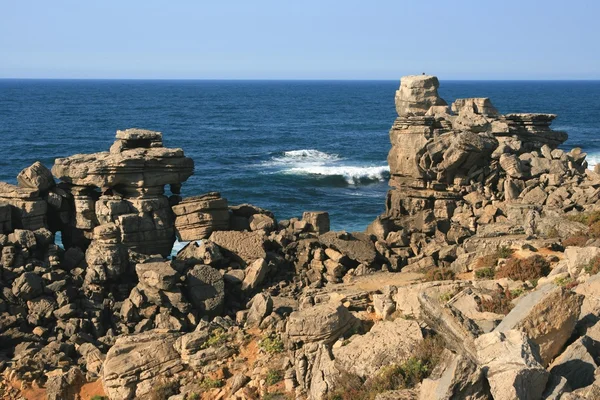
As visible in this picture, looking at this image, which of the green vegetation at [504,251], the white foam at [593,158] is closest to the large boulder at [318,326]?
the green vegetation at [504,251]

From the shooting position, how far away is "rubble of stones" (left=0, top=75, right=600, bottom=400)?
13094mm

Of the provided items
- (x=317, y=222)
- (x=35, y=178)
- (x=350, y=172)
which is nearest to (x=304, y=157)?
(x=350, y=172)

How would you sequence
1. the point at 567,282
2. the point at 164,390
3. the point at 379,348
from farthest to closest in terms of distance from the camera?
the point at 567,282
the point at 164,390
the point at 379,348

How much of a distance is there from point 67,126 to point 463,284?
88361mm

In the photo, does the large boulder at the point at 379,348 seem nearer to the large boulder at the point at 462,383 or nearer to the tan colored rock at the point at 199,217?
the large boulder at the point at 462,383

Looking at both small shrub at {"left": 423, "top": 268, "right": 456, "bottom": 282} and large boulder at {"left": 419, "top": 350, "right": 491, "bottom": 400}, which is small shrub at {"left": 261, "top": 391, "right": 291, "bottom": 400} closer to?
large boulder at {"left": 419, "top": 350, "right": 491, "bottom": 400}

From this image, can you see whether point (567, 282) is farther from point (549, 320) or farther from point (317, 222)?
point (317, 222)

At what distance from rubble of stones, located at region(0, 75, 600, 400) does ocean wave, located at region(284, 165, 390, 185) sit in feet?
90.9

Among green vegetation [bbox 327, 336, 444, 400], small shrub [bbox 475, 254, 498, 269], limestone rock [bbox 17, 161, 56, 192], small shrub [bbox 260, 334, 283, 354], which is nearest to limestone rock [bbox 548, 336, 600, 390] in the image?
green vegetation [bbox 327, 336, 444, 400]

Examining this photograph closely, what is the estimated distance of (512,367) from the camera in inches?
417

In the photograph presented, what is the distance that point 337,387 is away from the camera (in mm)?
14281

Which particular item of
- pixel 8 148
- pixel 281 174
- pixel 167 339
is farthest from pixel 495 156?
pixel 8 148

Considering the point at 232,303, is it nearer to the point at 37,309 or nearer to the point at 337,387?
the point at 37,309

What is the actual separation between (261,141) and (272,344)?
74155 millimetres
